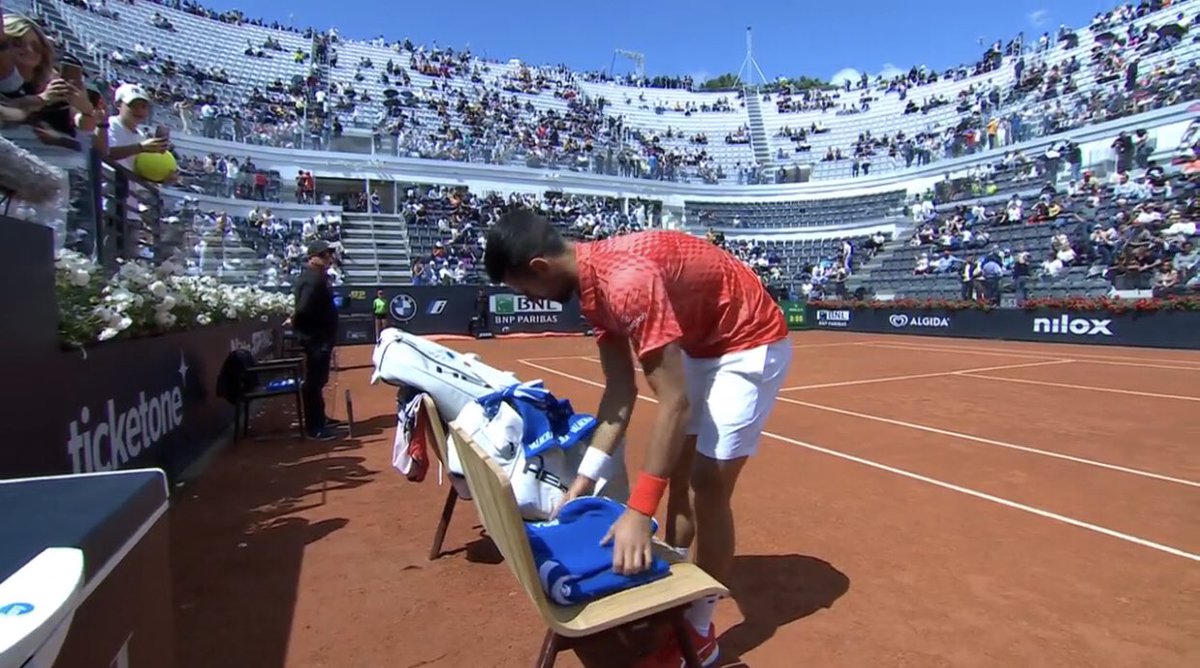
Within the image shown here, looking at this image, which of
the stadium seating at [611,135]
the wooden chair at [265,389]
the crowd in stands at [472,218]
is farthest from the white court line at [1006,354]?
the wooden chair at [265,389]

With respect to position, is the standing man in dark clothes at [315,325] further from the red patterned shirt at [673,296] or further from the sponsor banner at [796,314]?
the sponsor banner at [796,314]

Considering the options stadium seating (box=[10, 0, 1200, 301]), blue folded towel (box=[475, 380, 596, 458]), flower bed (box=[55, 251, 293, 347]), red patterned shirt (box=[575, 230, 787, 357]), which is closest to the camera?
red patterned shirt (box=[575, 230, 787, 357])

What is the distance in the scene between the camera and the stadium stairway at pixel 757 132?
4378 cm

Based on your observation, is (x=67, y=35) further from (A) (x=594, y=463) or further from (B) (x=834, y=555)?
(B) (x=834, y=555)

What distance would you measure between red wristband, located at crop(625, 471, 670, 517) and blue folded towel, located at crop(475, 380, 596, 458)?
1.26 metres

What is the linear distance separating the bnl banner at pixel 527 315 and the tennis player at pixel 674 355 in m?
21.2

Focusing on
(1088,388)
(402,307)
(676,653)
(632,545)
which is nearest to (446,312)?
(402,307)

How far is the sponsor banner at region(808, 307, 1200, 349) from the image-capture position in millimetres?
16469

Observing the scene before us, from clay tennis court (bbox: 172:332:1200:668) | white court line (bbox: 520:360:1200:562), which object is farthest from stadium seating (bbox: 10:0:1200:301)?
white court line (bbox: 520:360:1200:562)

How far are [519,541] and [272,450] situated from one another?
19.3ft

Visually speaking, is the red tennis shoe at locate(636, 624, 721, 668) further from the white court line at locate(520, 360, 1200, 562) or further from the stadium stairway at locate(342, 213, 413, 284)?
the stadium stairway at locate(342, 213, 413, 284)

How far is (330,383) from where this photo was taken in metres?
12.4

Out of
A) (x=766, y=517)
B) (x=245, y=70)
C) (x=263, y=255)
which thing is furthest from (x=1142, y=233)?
(x=245, y=70)

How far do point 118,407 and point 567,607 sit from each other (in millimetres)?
3699
